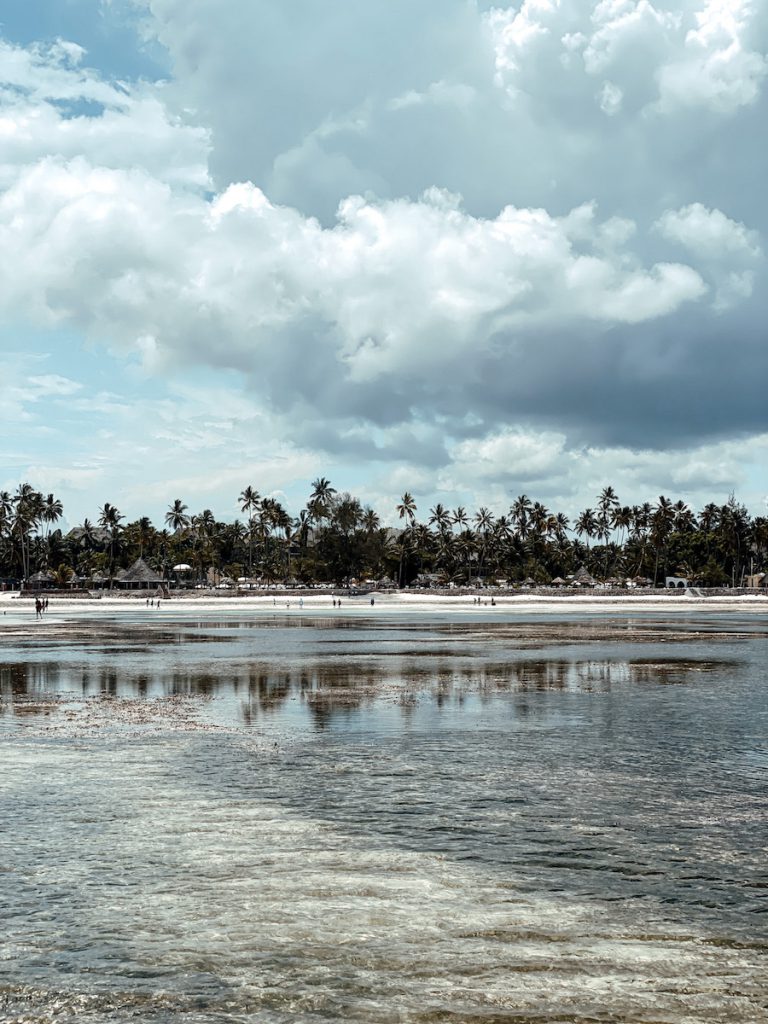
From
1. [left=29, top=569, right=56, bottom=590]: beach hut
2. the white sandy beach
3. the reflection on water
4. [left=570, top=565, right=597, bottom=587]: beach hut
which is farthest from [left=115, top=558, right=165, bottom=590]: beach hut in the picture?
the reflection on water

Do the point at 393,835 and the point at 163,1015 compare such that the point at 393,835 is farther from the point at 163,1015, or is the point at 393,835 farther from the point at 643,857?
the point at 163,1015

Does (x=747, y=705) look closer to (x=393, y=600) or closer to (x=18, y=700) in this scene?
(x=18, y=700)

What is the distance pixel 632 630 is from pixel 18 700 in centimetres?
4813

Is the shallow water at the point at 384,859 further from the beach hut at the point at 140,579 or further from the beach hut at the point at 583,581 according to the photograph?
the beach hut at the point at 583,581

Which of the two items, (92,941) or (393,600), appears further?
(393,600)

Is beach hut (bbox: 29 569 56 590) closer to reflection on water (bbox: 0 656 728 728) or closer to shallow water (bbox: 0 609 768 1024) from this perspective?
reflection on water (bbox: 0 656 728 728)

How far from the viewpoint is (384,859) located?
11.4m

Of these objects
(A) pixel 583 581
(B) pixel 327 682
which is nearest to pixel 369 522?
(A) pixel 583 581

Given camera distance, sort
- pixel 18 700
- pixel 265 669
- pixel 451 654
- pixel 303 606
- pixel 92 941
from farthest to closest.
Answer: pixel 303 606, pixel 451 654, pixel 265 669, pixel 18 700, pixel 92 941

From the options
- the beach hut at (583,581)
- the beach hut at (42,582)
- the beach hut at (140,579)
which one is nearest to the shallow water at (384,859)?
the beach hut at (140,579)

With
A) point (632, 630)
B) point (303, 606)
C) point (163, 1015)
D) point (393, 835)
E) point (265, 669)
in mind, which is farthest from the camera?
point (303, 606)

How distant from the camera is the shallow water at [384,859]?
25.6 feet

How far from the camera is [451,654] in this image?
44.1 meters

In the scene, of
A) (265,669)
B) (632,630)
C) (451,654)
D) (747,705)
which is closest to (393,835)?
(747,705)
